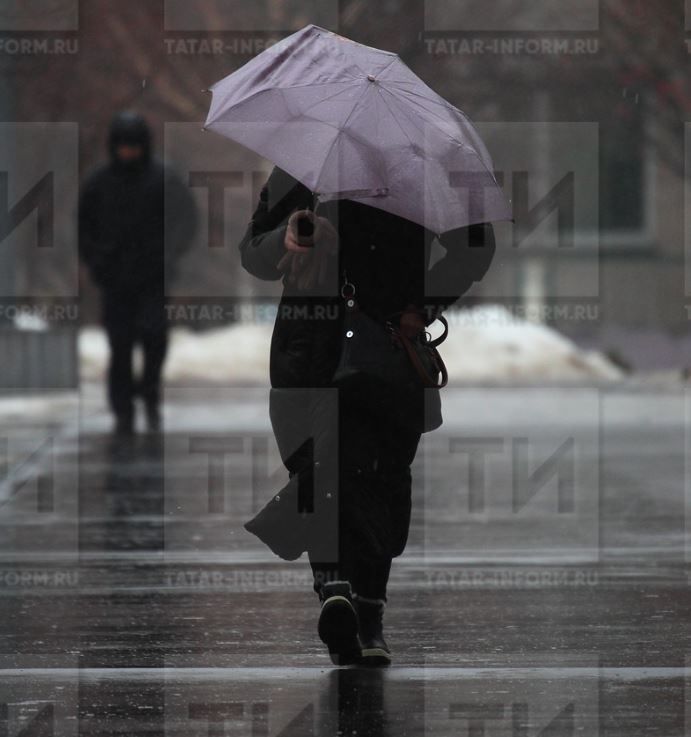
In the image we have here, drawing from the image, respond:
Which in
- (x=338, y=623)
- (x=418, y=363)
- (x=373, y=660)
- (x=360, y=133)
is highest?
(x=360, y=133)

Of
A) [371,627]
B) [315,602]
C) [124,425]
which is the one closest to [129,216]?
[124,425]

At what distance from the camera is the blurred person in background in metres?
16.8

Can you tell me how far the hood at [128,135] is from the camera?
55.5 ft

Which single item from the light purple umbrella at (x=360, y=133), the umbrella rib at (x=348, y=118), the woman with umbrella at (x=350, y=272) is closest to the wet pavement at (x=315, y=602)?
the woman with umbrella at (x=350, y=272)

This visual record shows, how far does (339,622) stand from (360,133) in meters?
1.37

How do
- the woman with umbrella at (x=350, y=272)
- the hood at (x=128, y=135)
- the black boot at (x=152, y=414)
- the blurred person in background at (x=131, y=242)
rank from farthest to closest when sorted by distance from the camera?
the hood at (x=128, y=135), the blurred person in background at (x=131, y=242), the black boot at (x=152, y=414), the woman with umbrella at (x=350, y=272)

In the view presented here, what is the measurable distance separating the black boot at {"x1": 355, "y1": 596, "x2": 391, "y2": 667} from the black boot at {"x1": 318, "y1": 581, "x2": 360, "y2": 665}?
94mm

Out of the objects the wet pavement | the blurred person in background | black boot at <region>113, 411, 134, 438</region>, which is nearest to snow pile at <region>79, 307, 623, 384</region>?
the blurred person in background

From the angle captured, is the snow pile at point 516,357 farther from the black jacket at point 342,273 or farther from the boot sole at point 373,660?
the boot sole at point 373,660

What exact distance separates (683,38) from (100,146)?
9.10 m

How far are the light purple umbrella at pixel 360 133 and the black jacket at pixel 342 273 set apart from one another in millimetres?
236

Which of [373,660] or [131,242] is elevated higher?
[131,242]

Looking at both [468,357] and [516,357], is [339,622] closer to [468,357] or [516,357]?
[468,357]

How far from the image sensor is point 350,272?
6.62 meters
